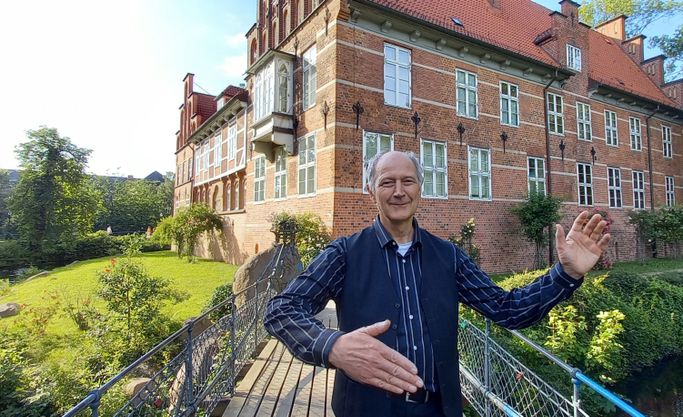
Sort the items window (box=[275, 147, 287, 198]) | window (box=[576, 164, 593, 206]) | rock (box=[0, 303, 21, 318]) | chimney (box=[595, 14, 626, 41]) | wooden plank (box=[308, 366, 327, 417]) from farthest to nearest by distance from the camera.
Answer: chimney (box=[595, 14, 626, 41]) → window (box=[576, 164, 593, 206]) → window (box=[275, 147, 287, 198]) → rock (box=[0, 303, 21, 318]) → wooden plank (box=[308, 366, 327, 417])

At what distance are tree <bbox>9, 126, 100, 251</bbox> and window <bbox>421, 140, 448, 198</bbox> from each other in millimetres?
26717

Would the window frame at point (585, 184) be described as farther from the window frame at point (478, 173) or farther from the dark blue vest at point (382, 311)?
the dark blue vest at point (382, 311)

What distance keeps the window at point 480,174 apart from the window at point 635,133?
10573 millimetres

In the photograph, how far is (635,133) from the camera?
59.3ft

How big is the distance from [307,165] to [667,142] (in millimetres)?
20598

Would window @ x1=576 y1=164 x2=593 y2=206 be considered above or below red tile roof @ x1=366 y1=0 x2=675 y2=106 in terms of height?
below

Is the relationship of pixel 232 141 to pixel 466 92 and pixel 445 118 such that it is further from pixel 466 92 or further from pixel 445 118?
pixel 466 92

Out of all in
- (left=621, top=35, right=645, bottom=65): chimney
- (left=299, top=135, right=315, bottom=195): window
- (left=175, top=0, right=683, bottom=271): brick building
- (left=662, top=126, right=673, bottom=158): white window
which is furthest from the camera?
(left=621, top=35, right=645, bottom=65): chimney

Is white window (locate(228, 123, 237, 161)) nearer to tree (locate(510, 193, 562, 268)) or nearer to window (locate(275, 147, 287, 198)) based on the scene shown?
window (locate(275, 147, 287, 198))

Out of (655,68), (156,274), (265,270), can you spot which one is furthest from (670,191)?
(156,274)

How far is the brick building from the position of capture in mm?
10391

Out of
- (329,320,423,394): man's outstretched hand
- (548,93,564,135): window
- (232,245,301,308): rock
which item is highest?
(548,93,564,135): window

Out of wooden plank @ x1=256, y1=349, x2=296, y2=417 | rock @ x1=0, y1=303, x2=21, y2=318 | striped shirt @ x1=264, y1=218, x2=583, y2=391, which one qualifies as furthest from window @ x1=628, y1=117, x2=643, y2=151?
rock @ x1=0, y1=303, x2=21, y2=318

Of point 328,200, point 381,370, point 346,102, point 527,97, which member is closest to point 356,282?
point 381,370
